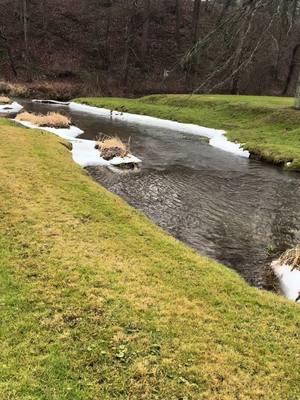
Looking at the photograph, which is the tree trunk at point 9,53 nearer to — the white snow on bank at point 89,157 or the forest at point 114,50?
the forest at point 114,50

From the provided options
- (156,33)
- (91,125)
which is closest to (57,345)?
(91,125)

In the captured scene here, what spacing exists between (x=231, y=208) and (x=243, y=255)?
377 cm

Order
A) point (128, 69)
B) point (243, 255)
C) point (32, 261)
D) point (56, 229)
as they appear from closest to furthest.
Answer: point (32, 261)
point (56, 229)
point (243, 255)
point (128, 69)

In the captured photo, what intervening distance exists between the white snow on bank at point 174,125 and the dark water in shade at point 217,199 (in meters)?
0.79

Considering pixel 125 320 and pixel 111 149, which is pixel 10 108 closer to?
pixel 111 149

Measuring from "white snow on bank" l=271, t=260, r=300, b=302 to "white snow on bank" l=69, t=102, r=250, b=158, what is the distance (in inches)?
527

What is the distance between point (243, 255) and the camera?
1088cm

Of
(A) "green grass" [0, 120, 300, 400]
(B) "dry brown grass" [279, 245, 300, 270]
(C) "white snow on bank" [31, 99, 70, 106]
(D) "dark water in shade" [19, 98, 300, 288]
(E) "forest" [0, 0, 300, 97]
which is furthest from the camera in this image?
(E) "forest" [0, 0, 300, 97]

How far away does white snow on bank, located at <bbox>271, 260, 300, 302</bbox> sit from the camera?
8945mm

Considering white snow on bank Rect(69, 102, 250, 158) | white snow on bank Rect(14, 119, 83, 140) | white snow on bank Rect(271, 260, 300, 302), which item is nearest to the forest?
white snow on bank Rect(69, 102, 250, 158)

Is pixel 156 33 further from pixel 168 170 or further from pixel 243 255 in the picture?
pixel 243 255

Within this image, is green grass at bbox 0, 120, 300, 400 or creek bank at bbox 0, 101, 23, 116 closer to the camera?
green grass at bbox 0, 120, 300, 400

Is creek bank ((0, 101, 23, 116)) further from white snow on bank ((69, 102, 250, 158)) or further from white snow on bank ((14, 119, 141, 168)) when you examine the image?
white snow on bank ((14, 119, 141, 168))

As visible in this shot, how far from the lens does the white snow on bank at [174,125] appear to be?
2425cm
